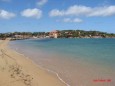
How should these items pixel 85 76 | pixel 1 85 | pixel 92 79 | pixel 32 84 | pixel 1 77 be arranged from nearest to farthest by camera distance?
1. pixel 1 85
2. pixel 32 84
3. pixel 1 77
4. pixel 92 79
5. pixel 85 76

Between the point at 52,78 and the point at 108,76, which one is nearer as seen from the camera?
the point at 52,78

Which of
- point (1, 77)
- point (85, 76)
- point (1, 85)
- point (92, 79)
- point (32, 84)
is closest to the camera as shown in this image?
point (1, 85)

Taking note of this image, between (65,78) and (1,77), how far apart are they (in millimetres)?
4044

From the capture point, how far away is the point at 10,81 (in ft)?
40.8

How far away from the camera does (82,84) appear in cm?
1278

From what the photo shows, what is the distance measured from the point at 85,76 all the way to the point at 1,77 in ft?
18.5

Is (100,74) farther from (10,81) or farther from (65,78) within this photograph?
(10,81)

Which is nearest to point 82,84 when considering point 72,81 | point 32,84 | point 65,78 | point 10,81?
point 72,81

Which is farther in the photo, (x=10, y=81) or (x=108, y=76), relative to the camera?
(x=108, y=76)

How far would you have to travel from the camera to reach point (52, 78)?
1436cm

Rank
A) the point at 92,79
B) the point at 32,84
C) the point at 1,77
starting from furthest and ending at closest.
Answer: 1. the point at 92,79
2. the point at 1,77
3. the point at 32,84

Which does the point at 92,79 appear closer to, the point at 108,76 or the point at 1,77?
the point at 108,76

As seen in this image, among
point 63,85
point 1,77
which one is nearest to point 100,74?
point 63,85

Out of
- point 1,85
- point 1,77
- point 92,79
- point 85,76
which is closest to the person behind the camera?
point 1,85
